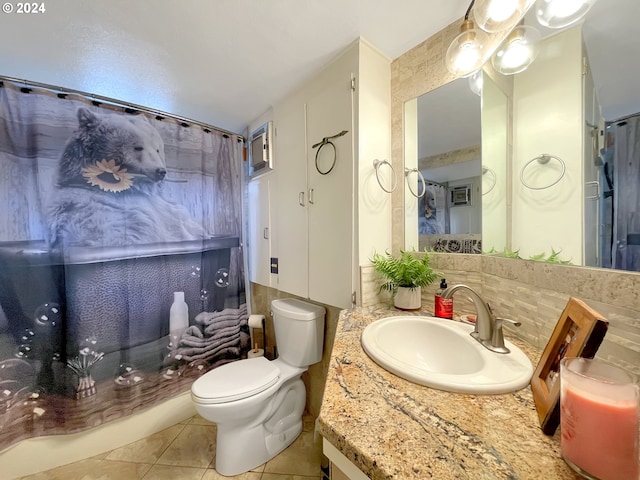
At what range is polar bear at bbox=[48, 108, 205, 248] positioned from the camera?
1284 mm

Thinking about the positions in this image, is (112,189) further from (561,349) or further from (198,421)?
(561,349)

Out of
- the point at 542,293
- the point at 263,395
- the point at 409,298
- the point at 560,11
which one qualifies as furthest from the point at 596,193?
the point at 263,395

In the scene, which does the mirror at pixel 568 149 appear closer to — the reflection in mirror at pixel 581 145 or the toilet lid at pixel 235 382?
the reflection in mirror at pixel 581 145

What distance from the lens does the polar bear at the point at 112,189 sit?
4.21 feet

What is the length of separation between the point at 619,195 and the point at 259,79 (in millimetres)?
1603

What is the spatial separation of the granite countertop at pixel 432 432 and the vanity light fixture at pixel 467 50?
1173mm

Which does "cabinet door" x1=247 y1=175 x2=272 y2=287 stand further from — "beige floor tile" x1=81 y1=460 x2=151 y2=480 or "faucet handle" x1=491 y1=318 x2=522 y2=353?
"faucet handle" x1=491 y1=318 x2=522 y2=353

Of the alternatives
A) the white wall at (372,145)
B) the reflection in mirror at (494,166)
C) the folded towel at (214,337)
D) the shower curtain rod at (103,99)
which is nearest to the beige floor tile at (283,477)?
the folded towel at (214,337)

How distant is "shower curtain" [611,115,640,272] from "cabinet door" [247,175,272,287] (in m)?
1.59

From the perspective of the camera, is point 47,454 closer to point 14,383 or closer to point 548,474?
point 14,383

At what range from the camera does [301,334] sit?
1379 millimetres

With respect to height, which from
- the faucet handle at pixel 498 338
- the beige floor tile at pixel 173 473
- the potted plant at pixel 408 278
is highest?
the potted plant at pixel 408 278

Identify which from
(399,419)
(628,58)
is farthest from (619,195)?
(399,419)

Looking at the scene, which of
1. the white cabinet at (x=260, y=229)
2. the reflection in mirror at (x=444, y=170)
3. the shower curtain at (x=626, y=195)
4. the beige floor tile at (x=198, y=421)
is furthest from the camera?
the white cabinet at (x=260, y=229)
